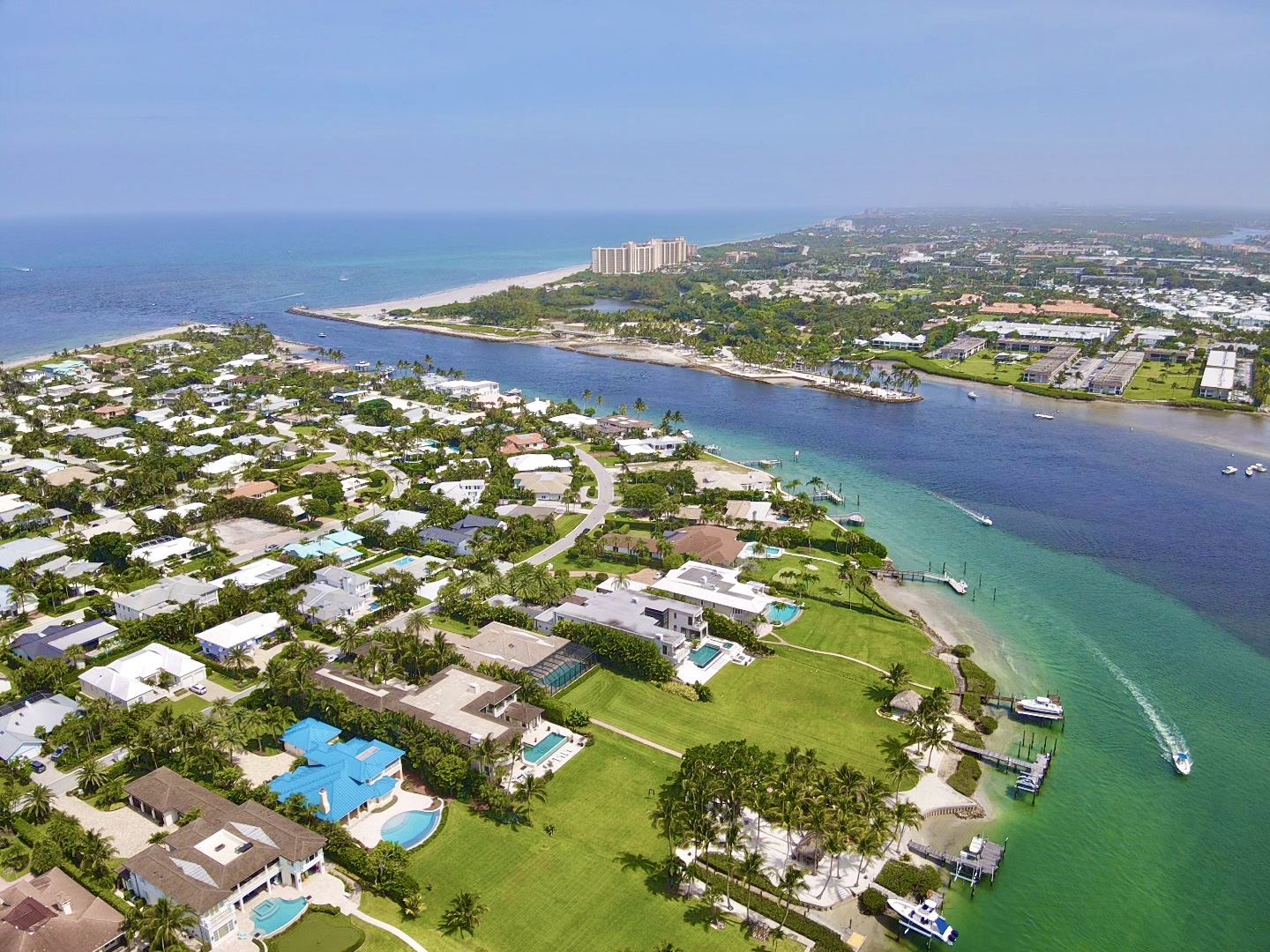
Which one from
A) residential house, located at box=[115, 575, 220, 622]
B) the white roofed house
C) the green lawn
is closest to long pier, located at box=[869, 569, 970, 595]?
the green lawn

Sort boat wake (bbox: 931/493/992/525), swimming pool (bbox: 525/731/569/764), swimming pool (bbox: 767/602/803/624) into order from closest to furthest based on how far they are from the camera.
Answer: swimming pool (bbox: 525/731/569/764) → swimming pool (bbox: 767/602/803/624) → boat wake (bbox: 931/493/992/525)

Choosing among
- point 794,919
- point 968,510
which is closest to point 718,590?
point 794,919

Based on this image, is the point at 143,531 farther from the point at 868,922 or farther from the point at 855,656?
the point at 868,922

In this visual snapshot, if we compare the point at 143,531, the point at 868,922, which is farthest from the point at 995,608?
the point at 143,531

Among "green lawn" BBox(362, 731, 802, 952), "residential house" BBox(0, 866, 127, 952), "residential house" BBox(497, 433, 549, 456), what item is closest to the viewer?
"residential house" BBox(0, 866, 127, 952)

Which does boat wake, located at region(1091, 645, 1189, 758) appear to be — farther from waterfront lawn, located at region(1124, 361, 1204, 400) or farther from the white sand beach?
the white sand beach

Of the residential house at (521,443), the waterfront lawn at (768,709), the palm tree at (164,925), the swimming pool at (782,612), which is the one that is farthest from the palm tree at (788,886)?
the residential house at (521,443)
